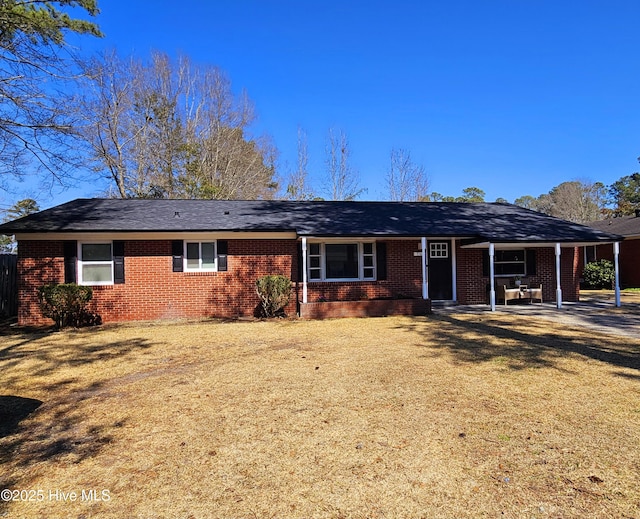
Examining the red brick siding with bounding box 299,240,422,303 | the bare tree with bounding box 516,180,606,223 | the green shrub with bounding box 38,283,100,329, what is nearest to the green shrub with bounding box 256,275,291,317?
the red brick siding with bounding box 299,240,422,303

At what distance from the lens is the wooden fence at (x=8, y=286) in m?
13.1

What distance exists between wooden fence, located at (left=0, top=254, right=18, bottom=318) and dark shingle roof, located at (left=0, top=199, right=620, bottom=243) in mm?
2375

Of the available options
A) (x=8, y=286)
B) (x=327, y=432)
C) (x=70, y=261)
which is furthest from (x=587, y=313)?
(x=8, y=286)

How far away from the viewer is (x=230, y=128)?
2938 centimetres

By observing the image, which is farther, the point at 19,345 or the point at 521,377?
the point at 19,345

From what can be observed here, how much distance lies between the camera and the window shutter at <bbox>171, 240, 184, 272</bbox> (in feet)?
40.2

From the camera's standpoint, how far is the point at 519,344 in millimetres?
7719

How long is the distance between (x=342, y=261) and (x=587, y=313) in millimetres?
7644

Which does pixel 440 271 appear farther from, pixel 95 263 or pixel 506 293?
pixel 95 263

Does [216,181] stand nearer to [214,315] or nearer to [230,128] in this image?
[230,128]

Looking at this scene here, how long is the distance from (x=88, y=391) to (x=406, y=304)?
9.05 meters

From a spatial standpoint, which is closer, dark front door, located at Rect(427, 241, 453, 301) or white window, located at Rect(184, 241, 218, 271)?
white window, located at Rect(184, 241, 218, 271)

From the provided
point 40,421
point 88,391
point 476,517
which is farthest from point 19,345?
point 476,517

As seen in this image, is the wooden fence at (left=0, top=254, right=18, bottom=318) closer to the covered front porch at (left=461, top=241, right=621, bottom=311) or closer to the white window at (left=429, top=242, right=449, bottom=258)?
the white window at (left=429, top=242, right=449, bottom=258)
